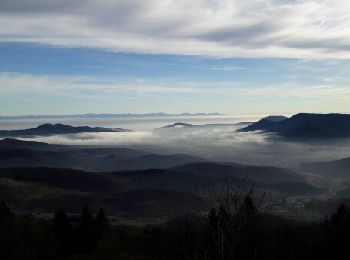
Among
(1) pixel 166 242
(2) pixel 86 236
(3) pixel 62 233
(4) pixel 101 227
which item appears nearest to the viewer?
(1) pixel 166 242

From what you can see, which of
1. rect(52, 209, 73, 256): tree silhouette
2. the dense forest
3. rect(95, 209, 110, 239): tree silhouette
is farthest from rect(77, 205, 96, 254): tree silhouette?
rect(95, 209, 110, 239): tree silhouette

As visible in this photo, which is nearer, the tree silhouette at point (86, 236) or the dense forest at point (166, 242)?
the dense forest at point (166, 242)

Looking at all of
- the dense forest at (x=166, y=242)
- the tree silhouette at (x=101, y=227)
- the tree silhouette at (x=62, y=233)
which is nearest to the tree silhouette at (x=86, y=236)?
the dense forest at (x=166, y=242)

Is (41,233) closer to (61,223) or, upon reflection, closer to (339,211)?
(61,223)

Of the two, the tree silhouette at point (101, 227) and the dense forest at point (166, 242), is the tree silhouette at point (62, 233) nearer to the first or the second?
the dense forest at point (166, 242)

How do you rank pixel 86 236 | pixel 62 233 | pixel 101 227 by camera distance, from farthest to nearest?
pixel 101 227 → pixel 62 233 → pixel 86 236

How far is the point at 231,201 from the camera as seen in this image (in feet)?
83.1

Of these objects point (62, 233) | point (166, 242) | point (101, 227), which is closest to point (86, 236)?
point (62, 233)

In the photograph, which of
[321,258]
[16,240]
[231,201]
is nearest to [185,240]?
[321,258]

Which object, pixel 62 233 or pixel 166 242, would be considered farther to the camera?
pixel 62 233

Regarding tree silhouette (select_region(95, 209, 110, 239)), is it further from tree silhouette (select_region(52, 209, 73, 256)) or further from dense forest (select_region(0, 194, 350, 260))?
tree silhouette (select_region(52, 209, 73, 256))

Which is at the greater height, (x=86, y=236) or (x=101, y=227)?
(x=86, y=236)

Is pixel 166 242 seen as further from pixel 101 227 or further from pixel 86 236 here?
pixel 101 227

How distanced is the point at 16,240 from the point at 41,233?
19.2m
